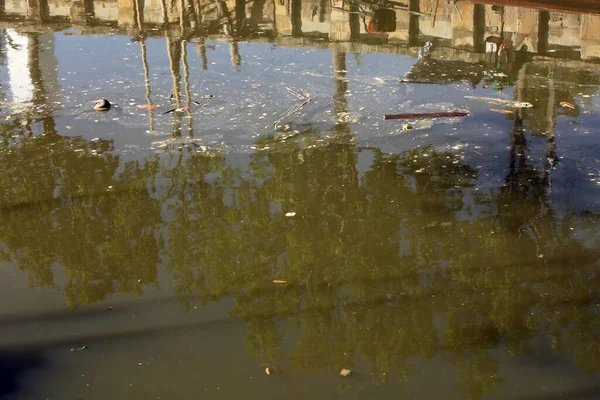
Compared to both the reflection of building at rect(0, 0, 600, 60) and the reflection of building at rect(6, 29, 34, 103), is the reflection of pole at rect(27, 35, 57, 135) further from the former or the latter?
the reflection of building at rect(0, 0, 600, 60)

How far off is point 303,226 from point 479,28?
8754 mm

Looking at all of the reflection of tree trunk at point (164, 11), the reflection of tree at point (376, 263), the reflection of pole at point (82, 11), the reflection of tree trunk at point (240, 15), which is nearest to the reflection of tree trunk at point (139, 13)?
the reflection of tree trunk at point (164, 11)

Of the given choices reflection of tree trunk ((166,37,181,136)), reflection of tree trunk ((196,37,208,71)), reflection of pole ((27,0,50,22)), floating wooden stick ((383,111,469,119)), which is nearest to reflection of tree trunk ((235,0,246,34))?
reflection of tree trunk ((196,37,208,71))

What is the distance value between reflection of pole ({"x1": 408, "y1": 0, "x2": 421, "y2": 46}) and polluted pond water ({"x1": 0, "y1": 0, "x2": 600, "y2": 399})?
49.0 inches

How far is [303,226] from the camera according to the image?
21.3 ft

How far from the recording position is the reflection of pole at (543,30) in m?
12.8

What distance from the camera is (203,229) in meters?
6.45

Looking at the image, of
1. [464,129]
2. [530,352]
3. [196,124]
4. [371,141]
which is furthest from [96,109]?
[530,352]

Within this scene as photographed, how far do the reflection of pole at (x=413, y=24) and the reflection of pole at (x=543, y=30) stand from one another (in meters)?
2.20

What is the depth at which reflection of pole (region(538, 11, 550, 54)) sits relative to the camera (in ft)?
41.9

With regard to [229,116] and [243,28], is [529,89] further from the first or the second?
[243,28]

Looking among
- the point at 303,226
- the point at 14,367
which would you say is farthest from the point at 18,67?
the point at 14,367

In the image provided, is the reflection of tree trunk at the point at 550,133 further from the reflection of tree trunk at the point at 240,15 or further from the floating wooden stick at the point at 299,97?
the reflection of tree trunk at the point at 240,15

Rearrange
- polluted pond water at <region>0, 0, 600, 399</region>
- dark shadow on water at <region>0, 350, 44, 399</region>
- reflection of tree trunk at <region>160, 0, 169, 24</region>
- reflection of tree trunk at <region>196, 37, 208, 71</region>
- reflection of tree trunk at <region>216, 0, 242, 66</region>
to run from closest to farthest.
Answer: dark shadow on water at <region>0, 350, 44, 399</region>, polluted pond water at <region>0, 0, 600, 399</region>, reflection of tree trunk at <region>196, 37, 208, 71</region>, reflection of tree trunk at <region>216, 0, 242, 66</region>, reflection of tree trunk at <region>160, 0, 169, 24</region>
